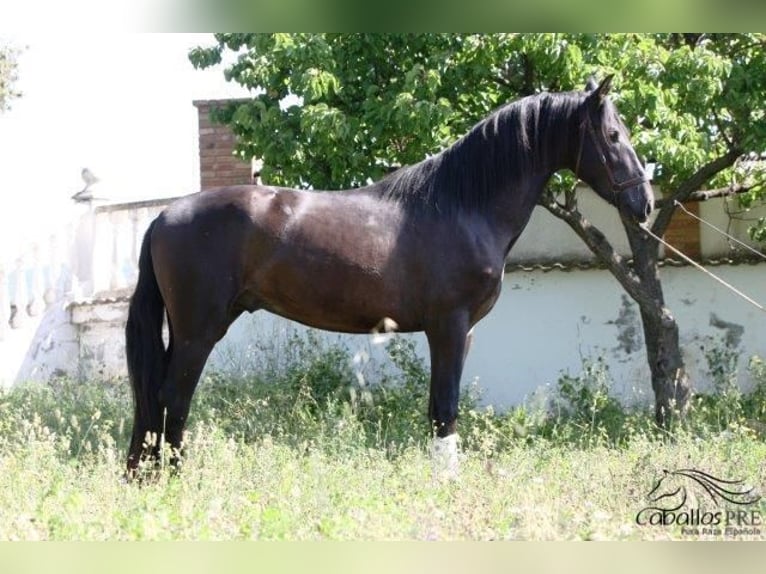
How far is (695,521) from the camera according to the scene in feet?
14.7

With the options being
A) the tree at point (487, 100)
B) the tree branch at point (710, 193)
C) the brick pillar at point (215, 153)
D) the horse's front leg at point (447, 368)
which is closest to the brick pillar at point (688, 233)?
the tree branch at point (710, 193)

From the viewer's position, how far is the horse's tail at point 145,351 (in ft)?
19.0

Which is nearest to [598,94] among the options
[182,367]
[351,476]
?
[351,476]

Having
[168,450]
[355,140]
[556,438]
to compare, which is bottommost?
[556,438]

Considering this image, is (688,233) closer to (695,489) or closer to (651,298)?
(651,298)

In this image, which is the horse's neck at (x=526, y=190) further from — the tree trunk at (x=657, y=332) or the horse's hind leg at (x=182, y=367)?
the tree trunk at (x=657, y=332)

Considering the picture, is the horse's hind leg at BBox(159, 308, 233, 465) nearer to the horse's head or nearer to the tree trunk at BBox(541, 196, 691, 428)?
the horse's head

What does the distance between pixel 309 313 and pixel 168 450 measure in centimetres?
126

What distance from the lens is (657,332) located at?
8.45m

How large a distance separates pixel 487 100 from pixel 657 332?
2.47 m

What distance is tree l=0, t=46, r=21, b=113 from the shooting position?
2172cm

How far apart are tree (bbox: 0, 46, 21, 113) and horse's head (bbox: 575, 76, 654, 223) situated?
60.4ft
